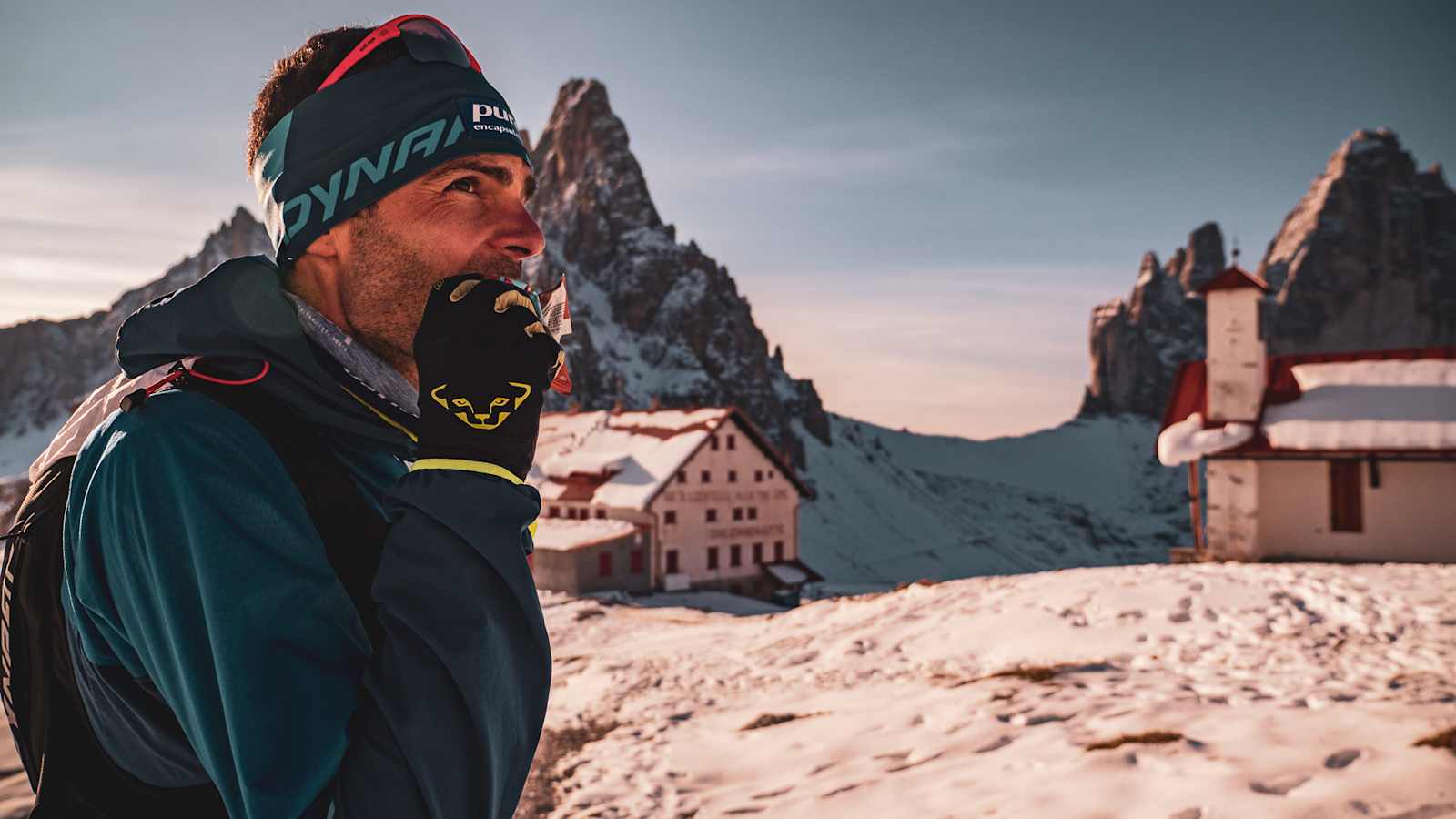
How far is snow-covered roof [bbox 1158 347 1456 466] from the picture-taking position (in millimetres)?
20359

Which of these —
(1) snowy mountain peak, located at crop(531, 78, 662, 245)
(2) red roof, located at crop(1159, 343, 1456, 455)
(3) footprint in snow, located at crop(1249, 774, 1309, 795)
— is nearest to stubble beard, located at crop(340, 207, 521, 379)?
(3) footprint in snow, located at crop(1249, 774, 1309, 795)

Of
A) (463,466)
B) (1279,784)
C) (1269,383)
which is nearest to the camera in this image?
(463,466)

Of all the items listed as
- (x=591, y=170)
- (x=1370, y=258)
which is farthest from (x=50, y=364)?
(x=1370, y=258)

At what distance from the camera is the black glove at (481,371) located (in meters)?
1.10

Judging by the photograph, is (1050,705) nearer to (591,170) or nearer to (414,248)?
(414,248)

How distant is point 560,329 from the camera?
146 cm

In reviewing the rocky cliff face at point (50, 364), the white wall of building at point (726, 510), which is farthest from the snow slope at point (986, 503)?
the rocky cliff face at point (50, 364)

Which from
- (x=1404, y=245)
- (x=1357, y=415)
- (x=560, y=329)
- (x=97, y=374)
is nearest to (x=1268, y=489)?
(x=1357, y=415)

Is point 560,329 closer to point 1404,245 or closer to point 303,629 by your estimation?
point 303,629

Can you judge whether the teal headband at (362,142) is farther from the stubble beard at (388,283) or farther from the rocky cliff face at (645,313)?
the rocky cliff face at (645,313)

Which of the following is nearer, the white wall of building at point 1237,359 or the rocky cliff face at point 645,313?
the white wall of building at point 1237,359

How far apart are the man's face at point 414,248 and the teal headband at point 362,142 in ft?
0.11

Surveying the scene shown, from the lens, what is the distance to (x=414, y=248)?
137 cm

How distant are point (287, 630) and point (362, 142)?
2.77 ft
